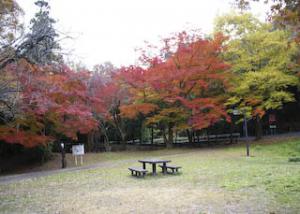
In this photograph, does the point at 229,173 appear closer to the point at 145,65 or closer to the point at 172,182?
the point at 172,182

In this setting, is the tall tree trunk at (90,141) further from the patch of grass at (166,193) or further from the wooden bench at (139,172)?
the wooden bench at (139,172)

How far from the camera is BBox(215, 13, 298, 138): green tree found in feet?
63.2

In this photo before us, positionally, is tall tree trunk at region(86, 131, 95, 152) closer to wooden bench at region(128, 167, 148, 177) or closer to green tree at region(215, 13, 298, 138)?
green tree at region(215, 13, 298, 138)

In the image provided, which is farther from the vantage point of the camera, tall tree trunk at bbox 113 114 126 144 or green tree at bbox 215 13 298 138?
tall tree trunk at bbox 113 114 126 144

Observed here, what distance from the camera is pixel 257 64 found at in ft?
67.4

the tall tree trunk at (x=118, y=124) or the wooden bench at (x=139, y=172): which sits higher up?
the tall tree trunk at (x=118, y=124)

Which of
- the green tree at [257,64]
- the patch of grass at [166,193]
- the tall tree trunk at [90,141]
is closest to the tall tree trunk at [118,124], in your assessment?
the tall tree trunk at [90,141]

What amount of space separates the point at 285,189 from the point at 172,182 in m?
3.11

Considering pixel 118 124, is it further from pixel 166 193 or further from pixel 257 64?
pixel 166 193

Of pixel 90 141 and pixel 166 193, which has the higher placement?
pixel 90 141

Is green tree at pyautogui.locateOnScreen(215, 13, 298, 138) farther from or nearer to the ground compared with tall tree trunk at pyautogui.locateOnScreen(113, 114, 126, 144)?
farther from the ground

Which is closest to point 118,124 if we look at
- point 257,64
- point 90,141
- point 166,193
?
point 90,141

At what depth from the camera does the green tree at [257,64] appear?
19.2m

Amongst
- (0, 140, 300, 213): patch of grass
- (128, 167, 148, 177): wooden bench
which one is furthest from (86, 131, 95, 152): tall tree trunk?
(128, 167, 148, 177): wooden bench
